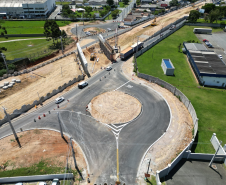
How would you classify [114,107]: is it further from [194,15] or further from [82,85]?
[194,15]

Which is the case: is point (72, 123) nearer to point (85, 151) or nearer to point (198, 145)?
point (85, 151)

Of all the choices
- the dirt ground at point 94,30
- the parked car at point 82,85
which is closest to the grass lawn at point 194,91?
the parked car at point 82,85

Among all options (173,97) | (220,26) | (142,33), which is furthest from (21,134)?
(220,26)

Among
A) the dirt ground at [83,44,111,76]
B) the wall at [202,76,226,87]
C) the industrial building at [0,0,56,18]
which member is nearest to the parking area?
the wall at [202,76,226,87]

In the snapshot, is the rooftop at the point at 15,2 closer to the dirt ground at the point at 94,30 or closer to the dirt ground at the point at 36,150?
the dirt ground at the point at 94,30

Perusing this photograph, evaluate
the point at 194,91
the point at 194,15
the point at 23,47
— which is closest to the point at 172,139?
the point at 194,91

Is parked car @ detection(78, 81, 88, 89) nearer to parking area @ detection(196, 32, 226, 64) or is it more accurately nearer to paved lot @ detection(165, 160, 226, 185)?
paved lot @ detection(165, 160, 226, 185)
